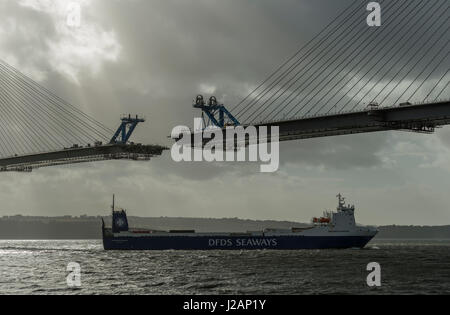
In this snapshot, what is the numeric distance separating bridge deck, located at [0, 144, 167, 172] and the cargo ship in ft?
29.7

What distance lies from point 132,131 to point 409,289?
179ft

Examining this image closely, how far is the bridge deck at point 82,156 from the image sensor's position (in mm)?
78438

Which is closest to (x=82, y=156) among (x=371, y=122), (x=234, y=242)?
(x=234, y=242)

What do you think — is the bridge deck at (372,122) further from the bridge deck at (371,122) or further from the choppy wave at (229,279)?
the choppy wave at (229,279)

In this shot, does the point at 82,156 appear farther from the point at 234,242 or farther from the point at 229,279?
the point at 229,279

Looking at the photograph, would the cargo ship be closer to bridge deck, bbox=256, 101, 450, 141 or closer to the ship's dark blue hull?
the ship's dark blue hull

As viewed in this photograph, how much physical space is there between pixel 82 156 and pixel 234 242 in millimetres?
25686

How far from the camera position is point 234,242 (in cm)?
7944

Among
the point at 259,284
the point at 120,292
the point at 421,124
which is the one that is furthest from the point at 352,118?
the point at 120,292

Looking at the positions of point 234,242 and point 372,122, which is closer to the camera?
point 372,122

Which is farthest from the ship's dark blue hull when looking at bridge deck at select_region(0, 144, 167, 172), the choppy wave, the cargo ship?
the choppy wave

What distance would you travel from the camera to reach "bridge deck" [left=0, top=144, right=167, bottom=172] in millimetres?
78438
